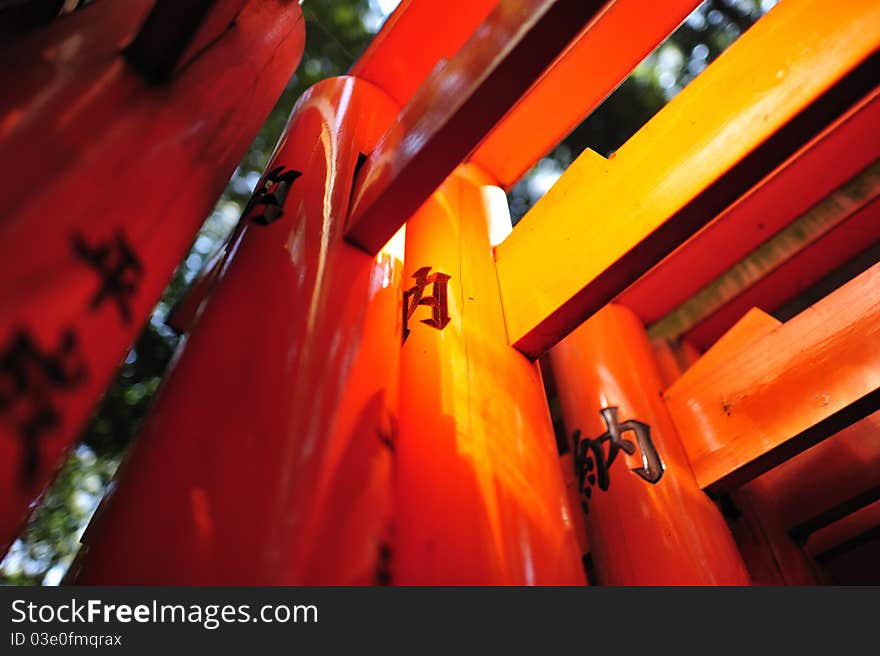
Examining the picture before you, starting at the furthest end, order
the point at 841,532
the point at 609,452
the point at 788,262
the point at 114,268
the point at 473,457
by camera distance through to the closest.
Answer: the point at 788,262, the point at 841,532, the point at 609,452, the point at 473,457, the point at 114,268

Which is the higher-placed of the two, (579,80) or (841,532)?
(579,80)

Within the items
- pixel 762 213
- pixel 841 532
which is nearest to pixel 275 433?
pixel 841 532

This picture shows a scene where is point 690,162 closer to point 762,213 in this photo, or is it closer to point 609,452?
point 609,452

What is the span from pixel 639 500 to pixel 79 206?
1620mm

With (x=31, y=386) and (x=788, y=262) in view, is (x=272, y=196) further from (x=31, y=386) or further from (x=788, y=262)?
(x=788, y=262)

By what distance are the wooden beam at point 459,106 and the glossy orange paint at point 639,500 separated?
1.09 metres

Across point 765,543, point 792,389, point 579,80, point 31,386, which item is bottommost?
point 31,386

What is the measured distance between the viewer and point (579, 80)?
2523mm

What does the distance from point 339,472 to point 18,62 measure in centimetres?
76

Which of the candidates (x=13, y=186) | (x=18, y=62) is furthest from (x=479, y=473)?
(x=18, y=62)

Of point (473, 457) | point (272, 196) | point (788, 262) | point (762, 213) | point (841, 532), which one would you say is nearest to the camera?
point (473, 457)

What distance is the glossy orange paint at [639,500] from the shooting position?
174cm

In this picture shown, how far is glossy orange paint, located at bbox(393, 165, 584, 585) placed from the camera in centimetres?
109

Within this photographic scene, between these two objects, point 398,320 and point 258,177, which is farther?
point 258,177
